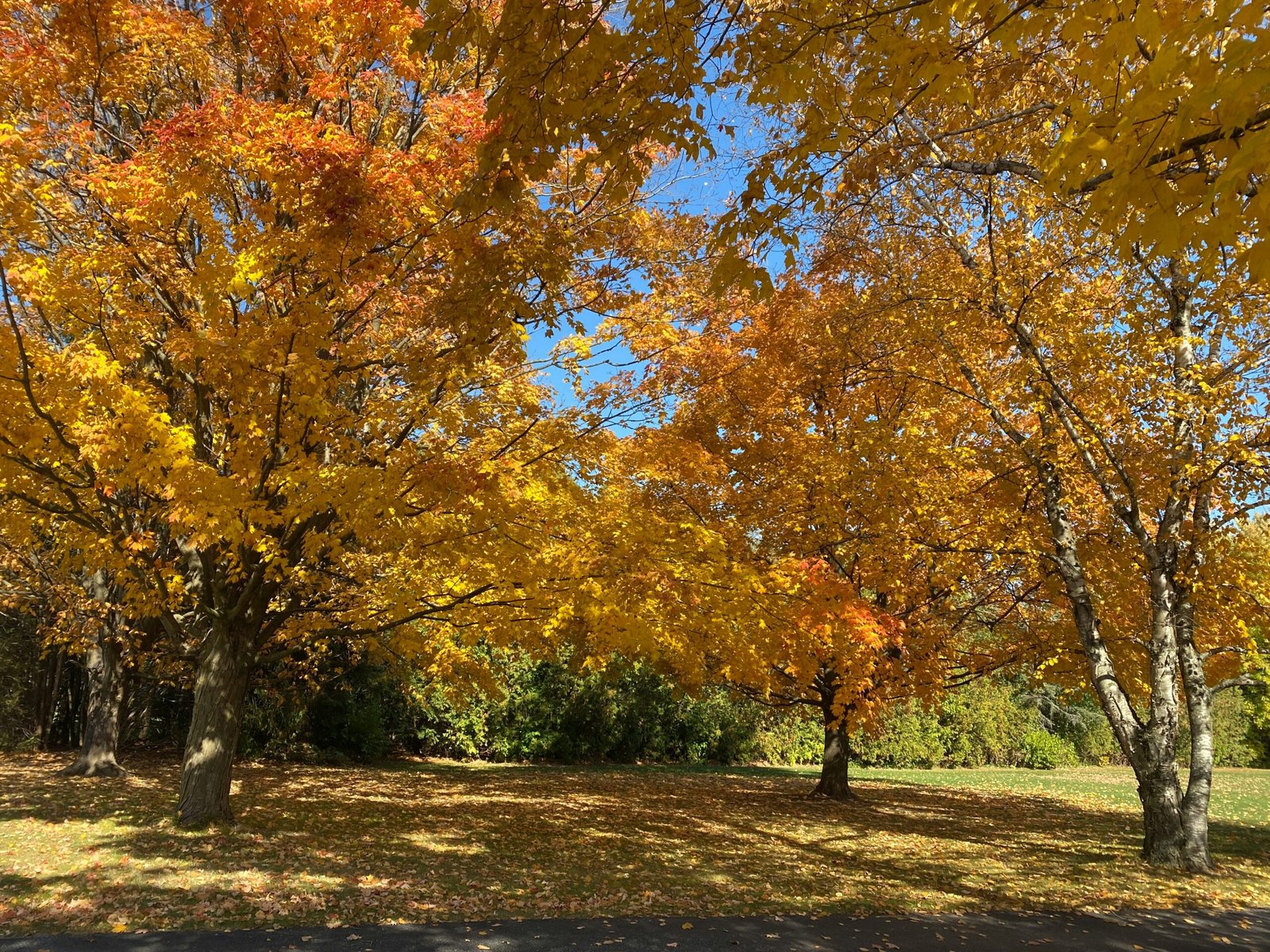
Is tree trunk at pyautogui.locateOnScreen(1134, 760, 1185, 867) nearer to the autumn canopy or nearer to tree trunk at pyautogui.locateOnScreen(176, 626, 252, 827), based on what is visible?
the autumn canopy

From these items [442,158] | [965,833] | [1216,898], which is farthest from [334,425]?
[965,833]

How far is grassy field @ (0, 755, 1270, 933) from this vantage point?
557cm

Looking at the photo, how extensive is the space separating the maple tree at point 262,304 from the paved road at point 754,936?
107 inches

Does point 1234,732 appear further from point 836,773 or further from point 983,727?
point 836,773

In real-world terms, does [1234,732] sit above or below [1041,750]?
above

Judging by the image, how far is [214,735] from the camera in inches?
297

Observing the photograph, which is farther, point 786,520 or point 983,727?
point 983,727

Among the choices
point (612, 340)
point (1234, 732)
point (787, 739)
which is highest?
point (612, 340)

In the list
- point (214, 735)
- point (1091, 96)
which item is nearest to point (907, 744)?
point (214, 735)

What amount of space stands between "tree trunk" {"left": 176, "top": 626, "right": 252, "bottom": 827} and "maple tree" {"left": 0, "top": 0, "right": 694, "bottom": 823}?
2cm

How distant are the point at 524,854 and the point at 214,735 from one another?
134 inches

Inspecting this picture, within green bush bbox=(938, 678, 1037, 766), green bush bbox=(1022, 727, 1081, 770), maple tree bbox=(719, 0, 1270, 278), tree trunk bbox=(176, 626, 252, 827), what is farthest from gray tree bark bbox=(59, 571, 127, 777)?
green bush bbox=(1022, 727, 1081, 770)

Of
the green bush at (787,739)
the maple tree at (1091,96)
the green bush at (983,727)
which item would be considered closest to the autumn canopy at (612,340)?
the maple tree at (1091,96)

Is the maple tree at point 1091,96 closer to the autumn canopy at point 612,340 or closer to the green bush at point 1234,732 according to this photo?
the autumn canopy at point 612,340
